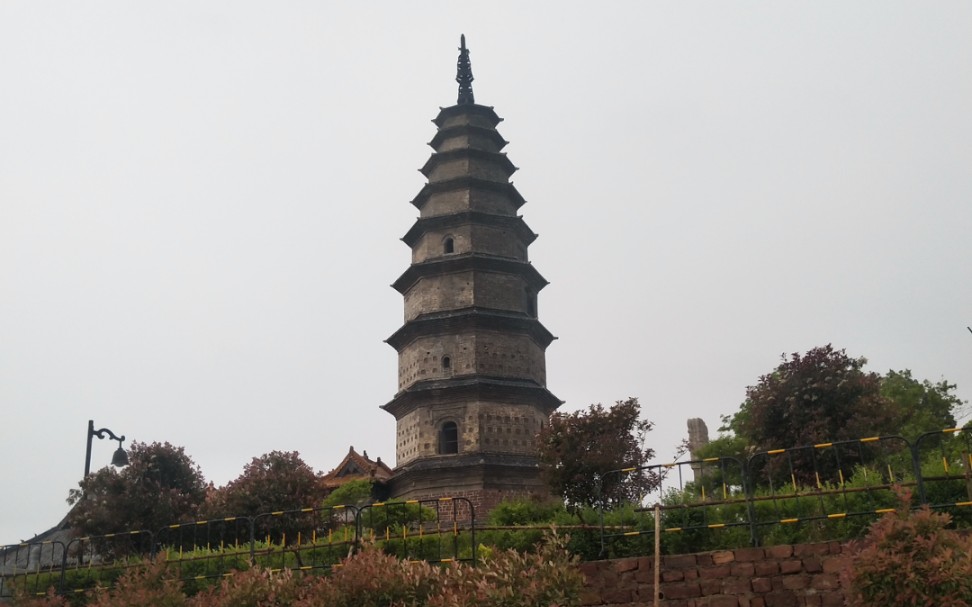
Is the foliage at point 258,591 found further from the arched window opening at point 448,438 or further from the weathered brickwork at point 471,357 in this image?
the weathered brickwork at point 471,357

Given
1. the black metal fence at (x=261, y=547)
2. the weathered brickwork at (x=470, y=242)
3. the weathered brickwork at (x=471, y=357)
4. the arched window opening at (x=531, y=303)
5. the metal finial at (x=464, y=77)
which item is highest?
the metal finial at (x=464, y=77)

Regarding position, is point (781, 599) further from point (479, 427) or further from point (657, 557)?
point (479, 427)

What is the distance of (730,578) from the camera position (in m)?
13.6

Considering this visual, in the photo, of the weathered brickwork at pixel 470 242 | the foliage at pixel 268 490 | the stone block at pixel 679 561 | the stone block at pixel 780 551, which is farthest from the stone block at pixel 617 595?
the weathered brickwork at pixel 470 242

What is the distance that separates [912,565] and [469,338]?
2069 cm

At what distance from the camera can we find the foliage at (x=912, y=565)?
1028cm

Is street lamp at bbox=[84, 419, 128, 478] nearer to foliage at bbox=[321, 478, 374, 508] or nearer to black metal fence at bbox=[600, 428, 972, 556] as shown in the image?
foliage at bbox=[321, 478, 374, 508]

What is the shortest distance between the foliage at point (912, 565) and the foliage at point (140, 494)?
1909cm

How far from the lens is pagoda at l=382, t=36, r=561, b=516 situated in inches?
1134

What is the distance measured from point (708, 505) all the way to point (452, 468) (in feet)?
47.7

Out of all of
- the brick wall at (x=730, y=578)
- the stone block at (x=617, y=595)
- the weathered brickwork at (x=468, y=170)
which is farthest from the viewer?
the weathered brickwork at (x=468, y=170)

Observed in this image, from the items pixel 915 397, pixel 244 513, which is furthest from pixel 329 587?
pixel 915 397

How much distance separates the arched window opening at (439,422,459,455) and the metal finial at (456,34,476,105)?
13.4 m

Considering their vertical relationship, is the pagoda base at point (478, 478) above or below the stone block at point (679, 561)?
above
